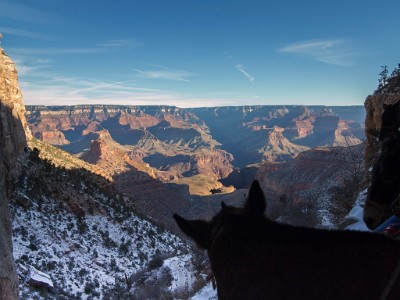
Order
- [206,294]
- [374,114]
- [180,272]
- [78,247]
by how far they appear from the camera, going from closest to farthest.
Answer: [206,294] < [180,272] < [374,114] < [78,247]

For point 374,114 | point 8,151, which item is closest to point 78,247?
point 8,151

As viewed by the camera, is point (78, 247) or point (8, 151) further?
point (8, 151)

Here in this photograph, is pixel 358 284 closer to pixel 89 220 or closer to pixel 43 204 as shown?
pixel 43 204

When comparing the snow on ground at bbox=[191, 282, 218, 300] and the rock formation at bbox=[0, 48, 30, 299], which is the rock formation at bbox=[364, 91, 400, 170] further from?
the rock formation at bbox=[0, 48, 30, 299]

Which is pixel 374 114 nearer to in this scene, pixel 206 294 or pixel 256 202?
pixel 206 294

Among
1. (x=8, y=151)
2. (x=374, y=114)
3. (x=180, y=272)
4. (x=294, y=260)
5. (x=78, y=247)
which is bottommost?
(x=78, y=247)

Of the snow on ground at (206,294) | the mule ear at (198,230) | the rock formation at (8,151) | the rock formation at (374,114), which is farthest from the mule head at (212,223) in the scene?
the rock formation at (374,114)

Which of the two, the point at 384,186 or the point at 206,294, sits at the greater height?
the point at 384,186

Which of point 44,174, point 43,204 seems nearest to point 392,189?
point 43,204

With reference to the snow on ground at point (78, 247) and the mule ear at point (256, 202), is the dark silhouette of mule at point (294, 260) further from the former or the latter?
the snow on ground at point (78, 247)
